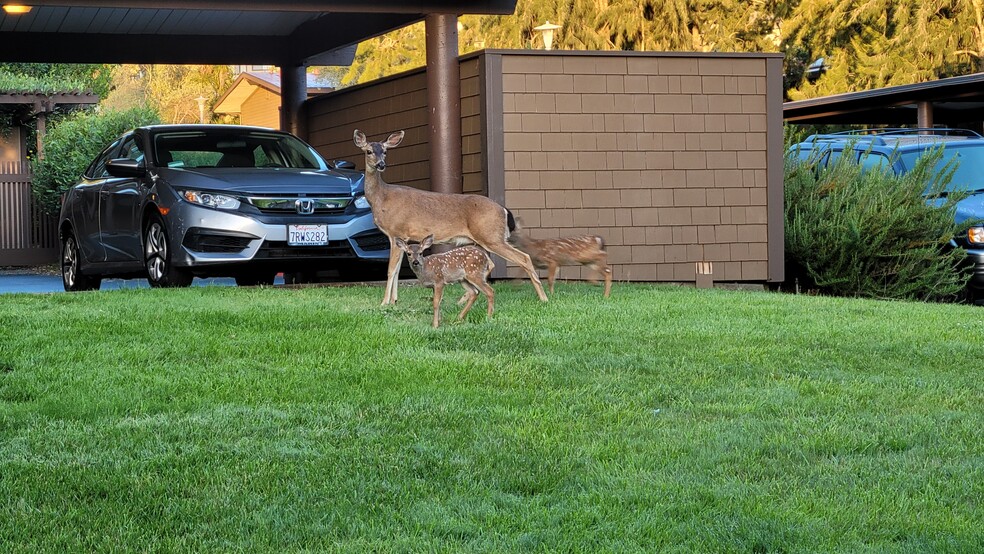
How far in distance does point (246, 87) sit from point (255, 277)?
35.2m

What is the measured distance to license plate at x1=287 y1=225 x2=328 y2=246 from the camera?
12.1m

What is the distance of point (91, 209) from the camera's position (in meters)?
14.0

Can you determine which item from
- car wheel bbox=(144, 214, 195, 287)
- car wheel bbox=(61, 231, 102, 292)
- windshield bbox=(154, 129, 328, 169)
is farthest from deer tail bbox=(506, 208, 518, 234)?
car wheel bbox=(61, 231, 102, 292)

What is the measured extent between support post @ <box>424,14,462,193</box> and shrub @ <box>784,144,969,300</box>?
4.09 metres

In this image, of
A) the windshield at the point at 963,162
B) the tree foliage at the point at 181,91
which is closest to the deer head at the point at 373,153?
the windshield at the point at 963,162

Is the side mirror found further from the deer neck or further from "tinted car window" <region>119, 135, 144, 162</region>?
the deer neck

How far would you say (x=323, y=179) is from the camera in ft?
41.7

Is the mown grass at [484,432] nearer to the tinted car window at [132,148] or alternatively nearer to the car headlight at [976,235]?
the tinted car window at [132,148]

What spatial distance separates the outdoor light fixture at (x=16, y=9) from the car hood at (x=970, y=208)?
10.3 metres

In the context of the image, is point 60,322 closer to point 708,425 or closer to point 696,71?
point 708,425

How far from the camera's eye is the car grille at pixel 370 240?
12.5 meters

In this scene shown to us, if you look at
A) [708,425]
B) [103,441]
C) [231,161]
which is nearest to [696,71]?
[231,161]

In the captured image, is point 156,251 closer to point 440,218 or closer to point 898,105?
point 440,218

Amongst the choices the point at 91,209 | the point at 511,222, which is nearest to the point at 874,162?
the point at 511,222
